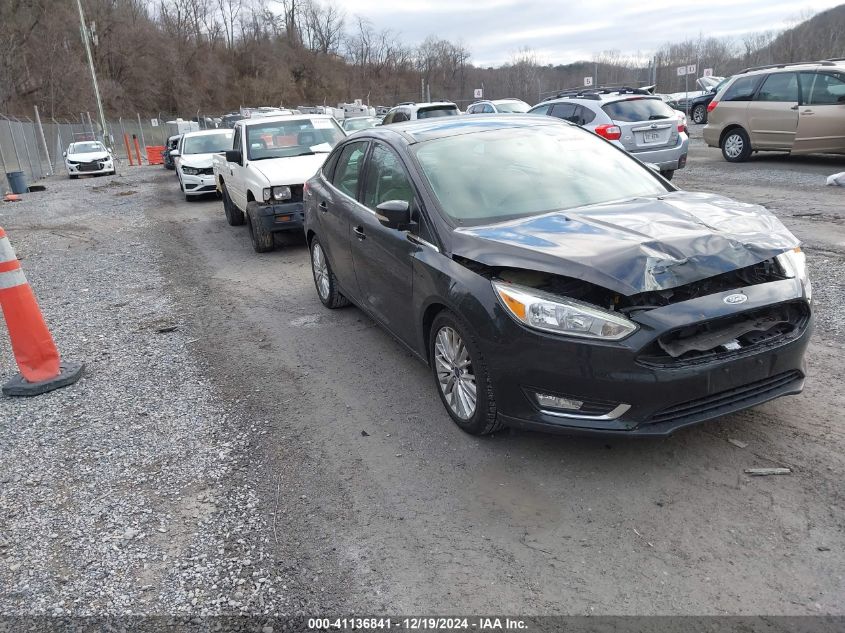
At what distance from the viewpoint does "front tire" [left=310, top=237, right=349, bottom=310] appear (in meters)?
6.20

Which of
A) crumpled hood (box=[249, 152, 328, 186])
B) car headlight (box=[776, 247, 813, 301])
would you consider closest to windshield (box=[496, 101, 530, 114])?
crumpled hood (box=[249, 152, 328, 186])

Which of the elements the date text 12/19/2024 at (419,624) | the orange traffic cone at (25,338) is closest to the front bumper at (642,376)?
the date text 12/19/2024 at (419,624)

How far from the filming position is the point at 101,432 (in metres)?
4.26

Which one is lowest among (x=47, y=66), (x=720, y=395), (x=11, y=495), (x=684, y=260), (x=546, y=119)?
(x=11, y=495)

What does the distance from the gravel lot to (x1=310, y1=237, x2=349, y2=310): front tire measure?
29.1 inches

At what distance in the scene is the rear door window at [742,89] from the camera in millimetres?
13648

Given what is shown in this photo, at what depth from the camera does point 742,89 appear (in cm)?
1391

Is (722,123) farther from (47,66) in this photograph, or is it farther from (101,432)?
(47,66)

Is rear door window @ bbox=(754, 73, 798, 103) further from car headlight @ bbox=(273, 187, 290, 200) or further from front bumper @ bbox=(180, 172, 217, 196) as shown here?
front bumper @ bbox=(180, 172, 217, 196)

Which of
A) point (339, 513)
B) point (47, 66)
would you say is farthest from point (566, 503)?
point (47, 66)

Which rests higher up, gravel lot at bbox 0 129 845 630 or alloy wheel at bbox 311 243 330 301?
alloy wheel at bbox 311 243 330 301

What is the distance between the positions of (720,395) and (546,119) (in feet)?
9.43

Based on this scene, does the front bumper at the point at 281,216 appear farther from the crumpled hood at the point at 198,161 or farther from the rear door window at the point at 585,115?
the crumpled hood at the point at 198,161

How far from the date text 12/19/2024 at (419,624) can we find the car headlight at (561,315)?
131 cm
